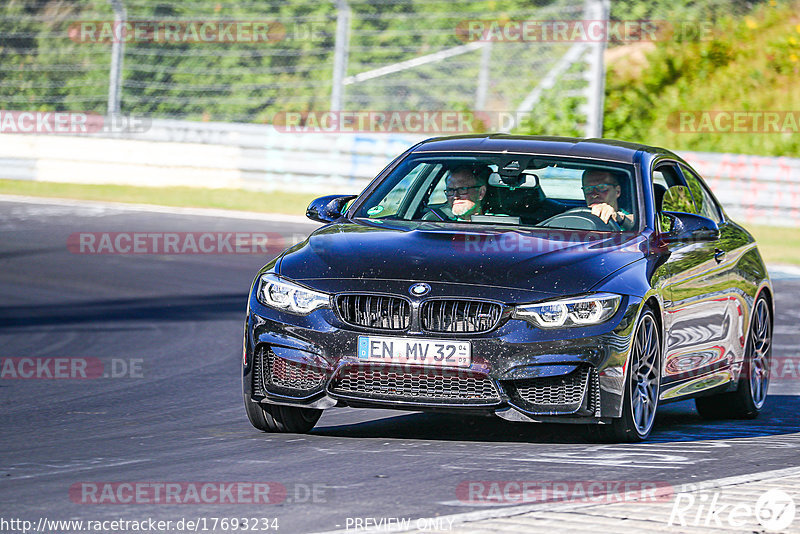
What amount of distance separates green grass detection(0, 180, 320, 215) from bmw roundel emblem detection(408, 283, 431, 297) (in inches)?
603

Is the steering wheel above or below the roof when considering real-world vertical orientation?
below

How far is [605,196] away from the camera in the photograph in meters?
8.15

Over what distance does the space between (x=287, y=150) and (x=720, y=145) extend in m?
7.80

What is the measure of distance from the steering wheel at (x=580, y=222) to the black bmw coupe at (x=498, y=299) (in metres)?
0.01

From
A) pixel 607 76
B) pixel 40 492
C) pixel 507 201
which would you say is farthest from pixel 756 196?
pixel 40 492

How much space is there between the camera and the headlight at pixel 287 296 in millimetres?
7012

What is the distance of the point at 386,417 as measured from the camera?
8406 millimetres
